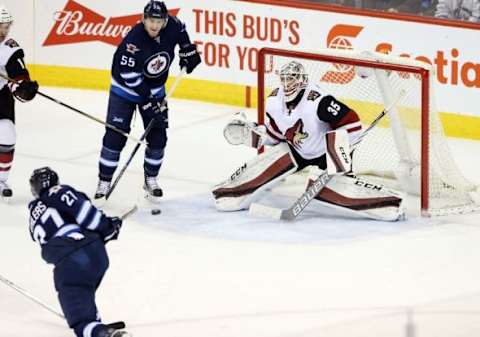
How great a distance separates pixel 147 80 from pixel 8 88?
710 mm

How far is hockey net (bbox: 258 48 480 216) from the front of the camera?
6977 millimetres

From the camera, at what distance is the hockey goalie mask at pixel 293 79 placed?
6.85 metres

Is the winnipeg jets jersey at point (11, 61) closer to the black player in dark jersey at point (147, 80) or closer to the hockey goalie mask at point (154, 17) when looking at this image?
the black player in dark jersey at point (147, 80)

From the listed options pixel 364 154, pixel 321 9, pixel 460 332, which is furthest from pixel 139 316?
pixel 321 9

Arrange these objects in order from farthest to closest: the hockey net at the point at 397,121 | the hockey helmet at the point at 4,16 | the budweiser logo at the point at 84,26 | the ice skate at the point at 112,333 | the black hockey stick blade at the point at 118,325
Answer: the budweiser logo at the point at 84,26 → the hockey helmet at the point at 4,16 → the hockey net at the point at 397,121 → the black hockey stick blade at the point at 118,325 → the ice skate at the point at 112,333

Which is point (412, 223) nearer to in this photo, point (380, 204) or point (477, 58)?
point (380, 204)

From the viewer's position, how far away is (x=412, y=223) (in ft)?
22.4

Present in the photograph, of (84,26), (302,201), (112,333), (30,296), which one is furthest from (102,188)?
(84,26)

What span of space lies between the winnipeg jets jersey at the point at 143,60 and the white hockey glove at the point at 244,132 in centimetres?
41

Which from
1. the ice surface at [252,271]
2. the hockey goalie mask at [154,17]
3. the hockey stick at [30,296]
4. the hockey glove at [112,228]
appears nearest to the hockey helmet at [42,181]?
the hockey glove at [112,228]

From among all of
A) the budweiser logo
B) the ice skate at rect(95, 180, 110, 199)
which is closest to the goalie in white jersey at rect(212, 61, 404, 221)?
the ice skate at rect(95, 180, 110, 199)

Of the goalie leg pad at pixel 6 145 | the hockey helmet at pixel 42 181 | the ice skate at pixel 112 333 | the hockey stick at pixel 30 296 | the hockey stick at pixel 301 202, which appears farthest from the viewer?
the goalie leg pad at pixel 6 145

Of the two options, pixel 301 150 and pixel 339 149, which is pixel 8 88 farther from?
pixel 339 149

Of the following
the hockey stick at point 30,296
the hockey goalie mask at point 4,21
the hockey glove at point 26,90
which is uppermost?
the hockey goalie mask at point 4,21
